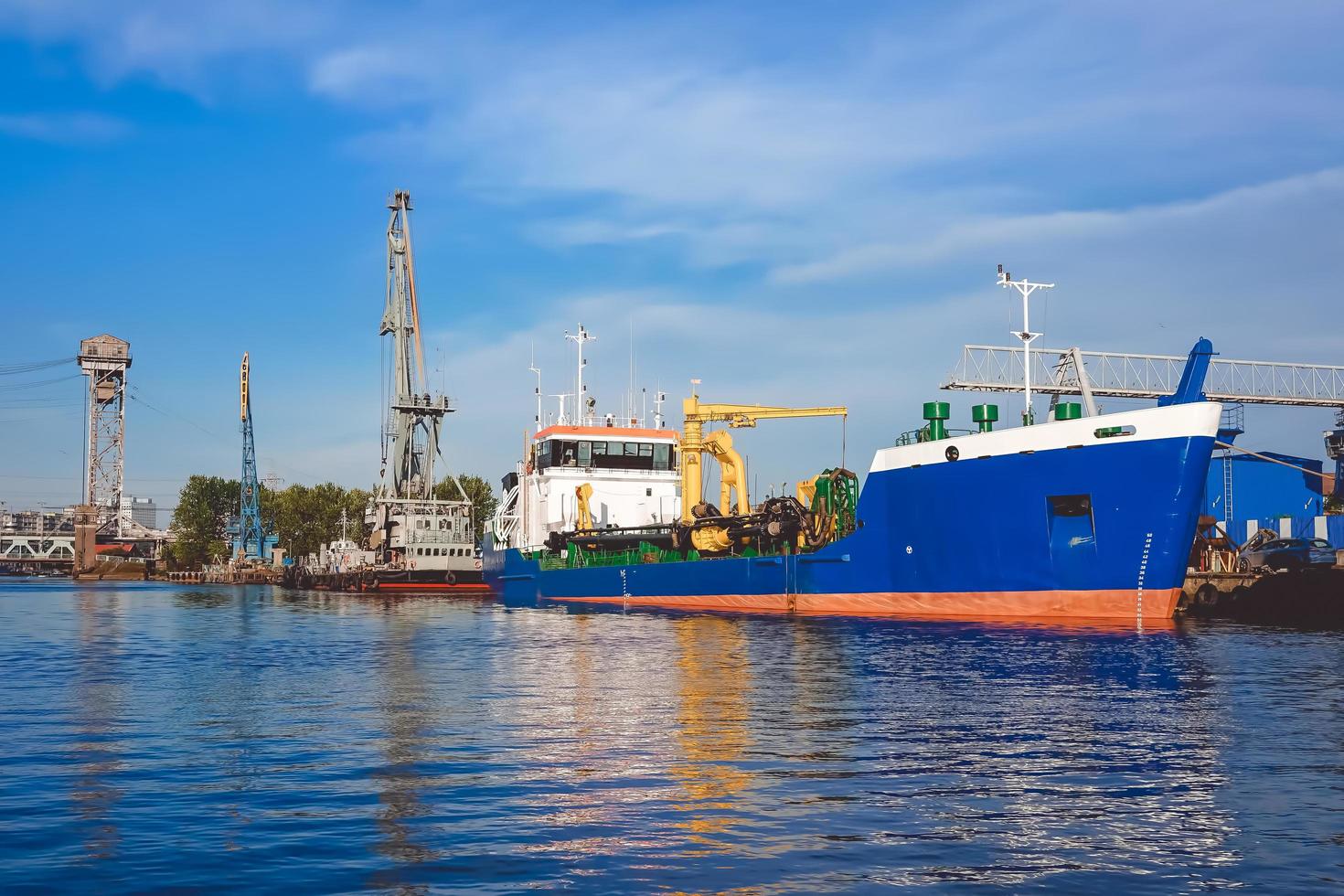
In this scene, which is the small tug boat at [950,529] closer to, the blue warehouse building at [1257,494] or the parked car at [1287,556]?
the parked car at [1287,556]

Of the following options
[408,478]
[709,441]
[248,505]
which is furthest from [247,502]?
[709,441]

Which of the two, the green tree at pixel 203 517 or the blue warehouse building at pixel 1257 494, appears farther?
the green tree at pixel 203 517

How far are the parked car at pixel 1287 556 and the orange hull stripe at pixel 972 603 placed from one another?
1228cm

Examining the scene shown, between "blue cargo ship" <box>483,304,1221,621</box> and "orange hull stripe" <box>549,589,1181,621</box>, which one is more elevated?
"blue cargo ship" <box>483,304,1221,621</box>

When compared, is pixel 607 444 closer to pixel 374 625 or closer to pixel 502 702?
pixel 374 625

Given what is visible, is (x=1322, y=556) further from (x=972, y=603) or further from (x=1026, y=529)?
(x=1026, y=529)

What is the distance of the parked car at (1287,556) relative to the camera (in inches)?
1603

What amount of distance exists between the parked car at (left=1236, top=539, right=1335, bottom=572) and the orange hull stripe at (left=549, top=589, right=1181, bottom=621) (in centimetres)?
1228

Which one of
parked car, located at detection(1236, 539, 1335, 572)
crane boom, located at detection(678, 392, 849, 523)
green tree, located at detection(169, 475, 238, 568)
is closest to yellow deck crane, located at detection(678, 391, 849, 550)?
crane boom, located at detection(678, 392, 849, 523)

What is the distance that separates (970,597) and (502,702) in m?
19.3

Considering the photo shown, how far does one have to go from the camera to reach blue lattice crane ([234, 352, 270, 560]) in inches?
5325

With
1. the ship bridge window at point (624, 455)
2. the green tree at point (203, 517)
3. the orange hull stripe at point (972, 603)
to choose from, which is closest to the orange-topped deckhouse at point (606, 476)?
the ship bridge window at point (624, 455)

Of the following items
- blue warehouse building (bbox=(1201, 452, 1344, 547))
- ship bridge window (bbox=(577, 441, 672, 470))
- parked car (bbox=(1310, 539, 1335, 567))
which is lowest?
parked car (bbox=(1310, 539, 1335, 567))

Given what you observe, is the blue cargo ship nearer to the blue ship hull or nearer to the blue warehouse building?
the blue ship hull
